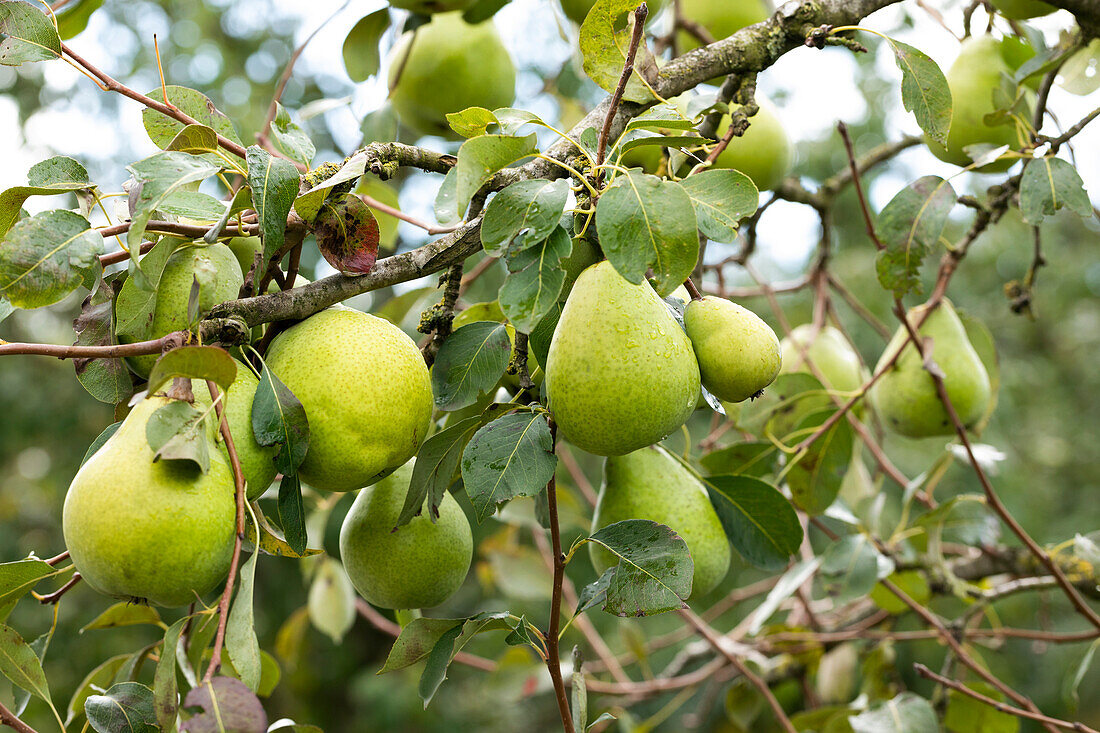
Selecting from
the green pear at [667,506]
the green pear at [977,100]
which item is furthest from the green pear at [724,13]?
the green pear at [667,506]

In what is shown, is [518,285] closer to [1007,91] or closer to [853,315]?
[1007,91]

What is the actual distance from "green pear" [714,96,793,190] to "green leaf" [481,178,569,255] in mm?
686

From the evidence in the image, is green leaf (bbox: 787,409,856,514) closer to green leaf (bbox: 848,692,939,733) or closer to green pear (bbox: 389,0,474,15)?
green leaf (bbox: 848,692,939,733)

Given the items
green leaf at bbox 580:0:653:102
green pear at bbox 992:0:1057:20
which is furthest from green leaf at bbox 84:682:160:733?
green pear at bbox 992:0:1057:20

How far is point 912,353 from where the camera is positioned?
125 cm

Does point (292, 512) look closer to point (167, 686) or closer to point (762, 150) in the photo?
point (167, 686)

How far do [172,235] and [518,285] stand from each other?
31cm

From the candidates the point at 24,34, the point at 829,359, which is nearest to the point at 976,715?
the point at 829,359

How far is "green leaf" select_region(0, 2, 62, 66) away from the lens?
0.74 meters

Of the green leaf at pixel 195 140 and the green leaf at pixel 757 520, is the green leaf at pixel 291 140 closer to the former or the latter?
the green leaf at pixel 195 140

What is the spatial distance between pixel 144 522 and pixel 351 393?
179mm

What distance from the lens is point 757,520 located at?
869 mm

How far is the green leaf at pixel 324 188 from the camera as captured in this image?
1.99 feet

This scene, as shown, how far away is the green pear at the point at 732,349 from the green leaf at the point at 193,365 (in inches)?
14.4
